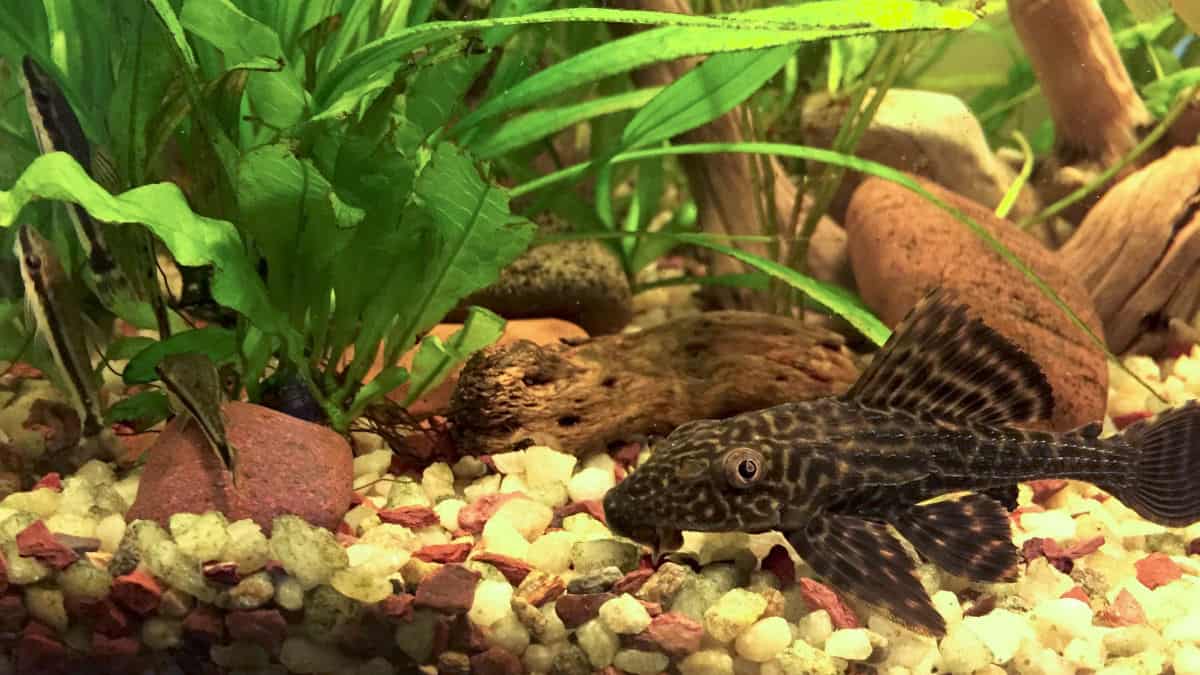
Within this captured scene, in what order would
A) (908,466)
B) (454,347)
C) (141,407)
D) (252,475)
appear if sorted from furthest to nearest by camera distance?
(454,347) → (141,407) → (908,466) → (252,475)

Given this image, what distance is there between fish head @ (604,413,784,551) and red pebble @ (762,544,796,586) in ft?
0.22

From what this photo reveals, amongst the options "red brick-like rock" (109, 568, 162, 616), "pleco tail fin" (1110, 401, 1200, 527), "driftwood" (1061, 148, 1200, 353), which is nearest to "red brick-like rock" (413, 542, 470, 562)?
"red brick-like rock" (109, 568, 162, 616)

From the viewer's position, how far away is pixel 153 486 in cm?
227

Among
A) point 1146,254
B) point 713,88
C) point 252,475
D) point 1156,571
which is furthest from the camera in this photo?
point 1146,254

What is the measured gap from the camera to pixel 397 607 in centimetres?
195

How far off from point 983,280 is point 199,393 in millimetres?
2466

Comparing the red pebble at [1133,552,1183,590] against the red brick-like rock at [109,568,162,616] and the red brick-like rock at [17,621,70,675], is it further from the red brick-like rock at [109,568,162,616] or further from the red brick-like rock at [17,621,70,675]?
the red brick-like rock at [17,621,70,675]

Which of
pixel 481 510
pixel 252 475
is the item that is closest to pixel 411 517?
pixel 481 510

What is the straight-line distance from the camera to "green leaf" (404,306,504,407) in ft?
9.12

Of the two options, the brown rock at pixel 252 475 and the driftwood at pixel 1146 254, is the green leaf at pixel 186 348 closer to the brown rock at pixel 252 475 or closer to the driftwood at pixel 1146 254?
the brown rock at pixel 252 475

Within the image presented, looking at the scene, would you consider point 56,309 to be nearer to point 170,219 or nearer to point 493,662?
point 170,219

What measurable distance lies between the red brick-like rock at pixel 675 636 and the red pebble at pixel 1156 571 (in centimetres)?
124

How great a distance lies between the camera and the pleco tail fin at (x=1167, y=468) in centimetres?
245

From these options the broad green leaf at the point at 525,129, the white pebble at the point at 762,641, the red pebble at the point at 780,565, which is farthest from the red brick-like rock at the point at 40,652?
the broad green leaf at the point at 525,129
